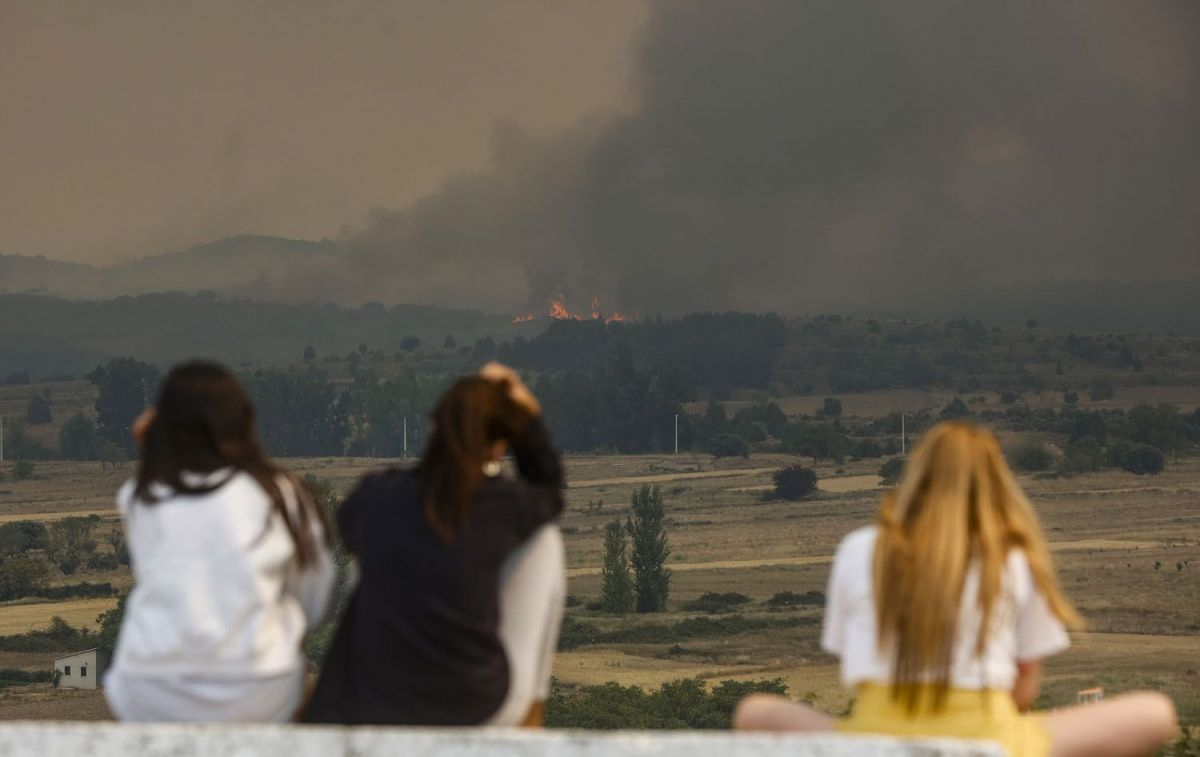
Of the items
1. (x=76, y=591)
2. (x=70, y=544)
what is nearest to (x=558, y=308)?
(x=70, y=544)

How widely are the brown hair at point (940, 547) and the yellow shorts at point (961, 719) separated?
1.2 inches

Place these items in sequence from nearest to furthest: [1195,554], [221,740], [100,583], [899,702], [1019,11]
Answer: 1. [221,740]
2. [899,702]
3. [1195,554]
4. [100,583]
5. [1019,11]

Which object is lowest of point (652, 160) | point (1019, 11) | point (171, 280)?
point (171, 280)

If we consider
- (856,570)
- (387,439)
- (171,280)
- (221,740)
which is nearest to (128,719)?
(221,740)

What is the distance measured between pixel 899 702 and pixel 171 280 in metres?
167

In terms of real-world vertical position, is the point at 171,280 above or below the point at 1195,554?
above

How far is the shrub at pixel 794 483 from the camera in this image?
11194cm

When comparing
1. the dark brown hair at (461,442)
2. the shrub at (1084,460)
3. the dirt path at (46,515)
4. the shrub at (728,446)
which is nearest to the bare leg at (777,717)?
the dark brown hair at (461,442)

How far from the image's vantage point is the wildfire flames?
499 feet

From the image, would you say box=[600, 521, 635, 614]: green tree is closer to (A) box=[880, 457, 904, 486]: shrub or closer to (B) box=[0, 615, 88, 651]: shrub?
(A) box=[880, 457, 904, 486]: shrub

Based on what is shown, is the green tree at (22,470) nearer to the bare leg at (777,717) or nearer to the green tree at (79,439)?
the green tree at (79,439)

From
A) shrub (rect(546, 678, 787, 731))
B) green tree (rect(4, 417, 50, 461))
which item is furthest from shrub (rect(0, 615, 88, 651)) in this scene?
shrub (rect(546, 678, 787, 731))

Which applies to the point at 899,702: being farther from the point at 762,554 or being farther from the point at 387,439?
Result: the point at 387,439

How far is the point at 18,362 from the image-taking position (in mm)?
148750
